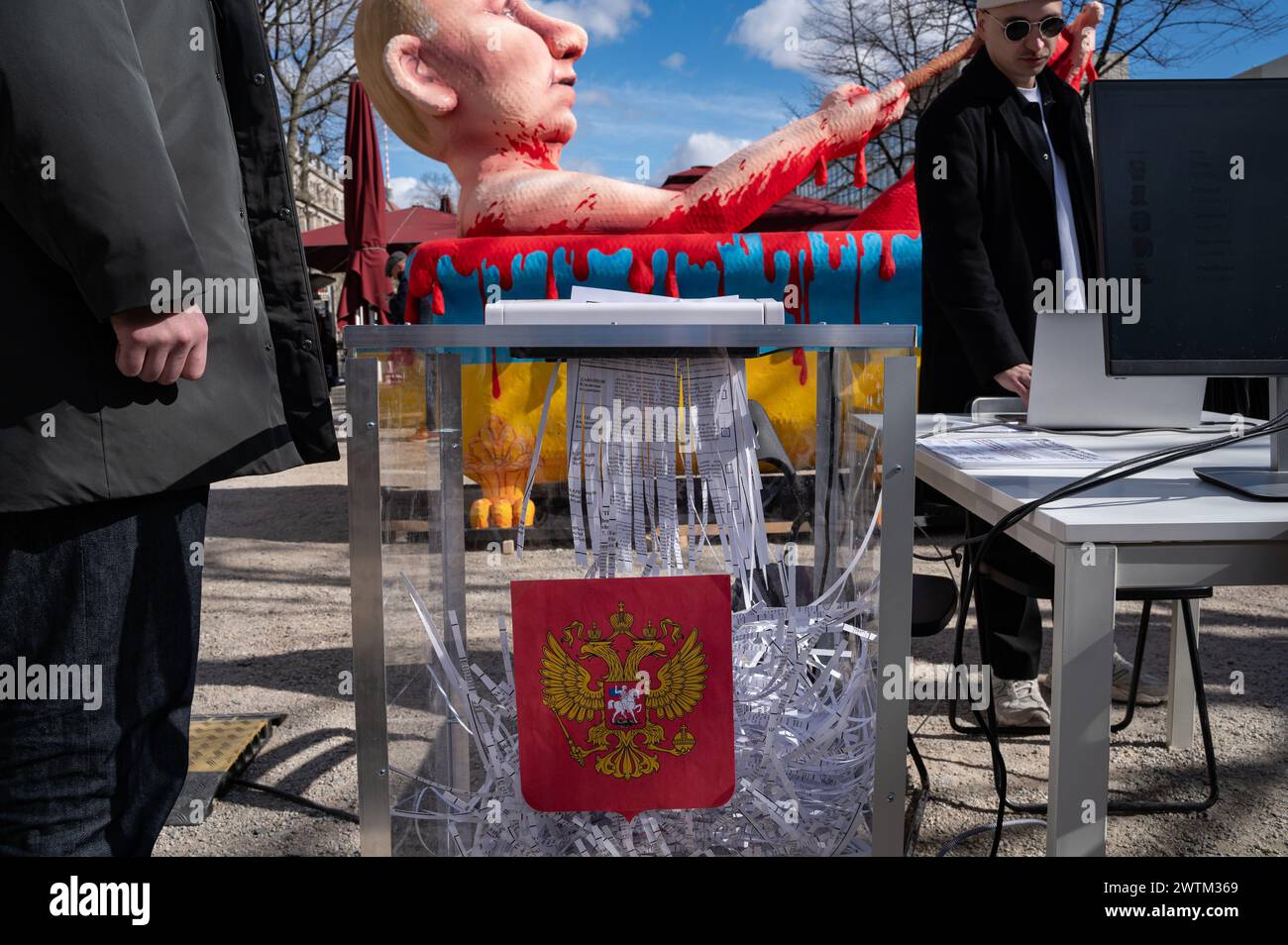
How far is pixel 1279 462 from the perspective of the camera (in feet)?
5.11

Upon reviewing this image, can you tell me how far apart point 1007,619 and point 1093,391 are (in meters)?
0.88

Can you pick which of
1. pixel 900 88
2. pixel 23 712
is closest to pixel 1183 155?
pixel 23 712

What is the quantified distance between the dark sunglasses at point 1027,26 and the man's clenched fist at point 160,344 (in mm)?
2194

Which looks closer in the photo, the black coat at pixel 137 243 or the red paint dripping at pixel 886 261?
the black coat at pixel 137 243

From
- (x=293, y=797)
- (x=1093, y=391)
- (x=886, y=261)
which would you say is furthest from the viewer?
(x=886, y=261)

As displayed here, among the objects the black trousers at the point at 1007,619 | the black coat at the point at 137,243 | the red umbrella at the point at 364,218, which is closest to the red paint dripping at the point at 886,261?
the black trousers at the point at 1007,619

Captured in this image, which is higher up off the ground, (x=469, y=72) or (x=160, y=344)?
(x=469, y=72)

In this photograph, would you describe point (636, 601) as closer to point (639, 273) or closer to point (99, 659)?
point (99, 659)

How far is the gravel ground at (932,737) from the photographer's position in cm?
227

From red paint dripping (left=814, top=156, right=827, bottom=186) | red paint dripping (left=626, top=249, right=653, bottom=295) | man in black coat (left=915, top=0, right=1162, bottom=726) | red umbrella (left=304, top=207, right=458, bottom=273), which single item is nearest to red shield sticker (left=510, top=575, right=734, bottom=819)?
man in black coat (left=915, top=0, right=1162, bottom=726)

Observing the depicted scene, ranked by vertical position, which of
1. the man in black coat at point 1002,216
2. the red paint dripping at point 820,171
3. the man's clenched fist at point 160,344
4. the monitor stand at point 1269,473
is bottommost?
the monitor stand at point 1269,473

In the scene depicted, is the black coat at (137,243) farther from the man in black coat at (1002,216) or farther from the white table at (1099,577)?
the man in black coat at (1002,216)

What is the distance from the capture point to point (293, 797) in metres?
2.49

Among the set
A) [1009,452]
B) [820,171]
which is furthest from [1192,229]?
[820,171]
